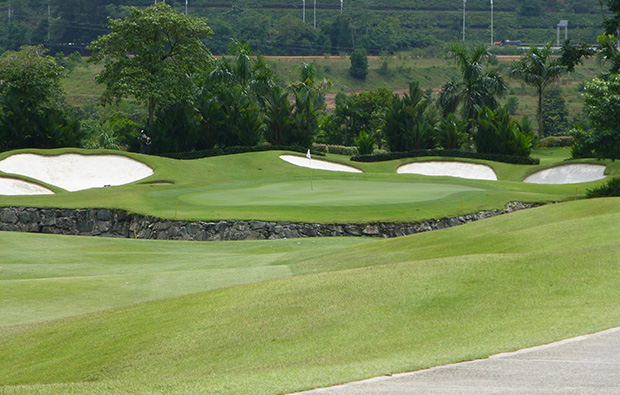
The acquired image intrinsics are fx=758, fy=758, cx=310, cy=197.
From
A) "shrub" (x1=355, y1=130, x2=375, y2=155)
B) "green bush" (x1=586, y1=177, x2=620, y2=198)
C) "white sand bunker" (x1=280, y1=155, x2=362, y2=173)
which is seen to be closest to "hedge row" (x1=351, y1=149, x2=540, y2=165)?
"white sand bunker" (x1=280, y1=155, x2=362, y2=173)

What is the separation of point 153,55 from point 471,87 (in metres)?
29.0

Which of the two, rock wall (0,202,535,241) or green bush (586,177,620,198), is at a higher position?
green bush (586,177,620,198)

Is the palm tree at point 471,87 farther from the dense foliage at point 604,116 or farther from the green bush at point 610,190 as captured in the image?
the green bush at point 610,190

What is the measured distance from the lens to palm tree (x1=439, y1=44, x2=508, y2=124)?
6656cm

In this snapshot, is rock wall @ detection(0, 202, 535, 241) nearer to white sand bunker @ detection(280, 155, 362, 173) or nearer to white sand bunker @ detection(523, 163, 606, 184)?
white sand bunker @ detection(523, 163, 606, 184)

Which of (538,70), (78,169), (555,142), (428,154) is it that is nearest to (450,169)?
(428,154)

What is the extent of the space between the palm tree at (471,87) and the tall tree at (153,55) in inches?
924

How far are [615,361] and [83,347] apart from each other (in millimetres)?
7357

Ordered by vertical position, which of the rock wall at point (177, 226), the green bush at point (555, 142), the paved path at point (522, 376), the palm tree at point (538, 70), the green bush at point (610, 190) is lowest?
the rock wall at point (177, 226)

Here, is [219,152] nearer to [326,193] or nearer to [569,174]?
[326,193]

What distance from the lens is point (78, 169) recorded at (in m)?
46.0

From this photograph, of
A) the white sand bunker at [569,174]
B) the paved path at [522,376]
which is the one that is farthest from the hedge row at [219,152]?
the paved path at [522,376]

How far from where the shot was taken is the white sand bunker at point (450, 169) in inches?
1957

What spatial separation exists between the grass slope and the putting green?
1800 centimetres
